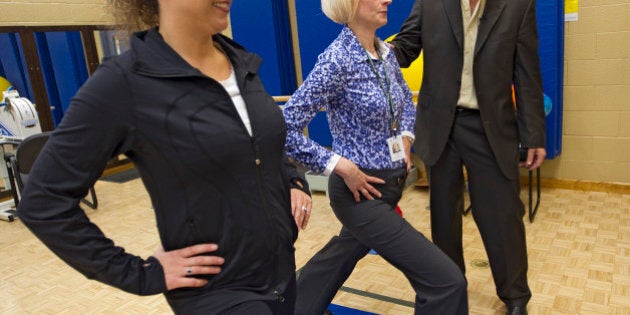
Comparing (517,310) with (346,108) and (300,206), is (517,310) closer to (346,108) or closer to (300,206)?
(346,108)

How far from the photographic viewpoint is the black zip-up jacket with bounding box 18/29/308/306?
0.88 meters

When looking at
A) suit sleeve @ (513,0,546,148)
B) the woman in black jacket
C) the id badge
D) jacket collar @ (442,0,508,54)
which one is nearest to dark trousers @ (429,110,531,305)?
suit sleeve @ (513,0,546,148)

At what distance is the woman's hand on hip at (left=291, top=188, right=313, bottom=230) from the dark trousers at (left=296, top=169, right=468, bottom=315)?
43 cm

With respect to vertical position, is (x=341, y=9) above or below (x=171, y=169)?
above

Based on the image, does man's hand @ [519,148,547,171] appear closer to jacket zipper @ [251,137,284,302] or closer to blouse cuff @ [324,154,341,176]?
blouse cuff @ [324,154,341,176]

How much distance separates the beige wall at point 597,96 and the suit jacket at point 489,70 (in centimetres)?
201

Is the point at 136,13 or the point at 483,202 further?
the point at 483,202

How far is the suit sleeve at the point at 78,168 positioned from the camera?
2.85 feet

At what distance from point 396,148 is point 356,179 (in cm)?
20

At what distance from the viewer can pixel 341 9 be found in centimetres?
167

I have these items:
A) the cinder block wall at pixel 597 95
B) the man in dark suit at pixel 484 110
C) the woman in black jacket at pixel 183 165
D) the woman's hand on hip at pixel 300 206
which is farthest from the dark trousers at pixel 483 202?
the cinder block wall at pixel 597 95

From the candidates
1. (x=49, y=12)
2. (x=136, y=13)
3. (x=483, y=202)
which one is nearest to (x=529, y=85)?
(x=483, y=202)

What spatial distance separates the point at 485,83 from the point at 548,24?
1.86 meters

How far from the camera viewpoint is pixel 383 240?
64.2 inches
